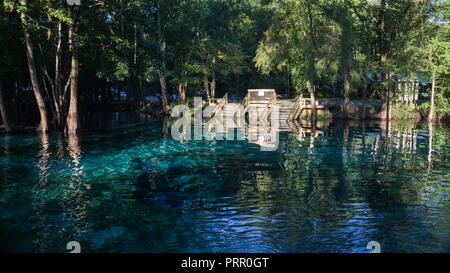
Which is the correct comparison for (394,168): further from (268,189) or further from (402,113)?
(402,113)

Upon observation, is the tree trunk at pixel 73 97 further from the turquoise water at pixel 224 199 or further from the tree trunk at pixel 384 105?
the tree trunk at pixel 384 105

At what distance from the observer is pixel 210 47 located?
48.0m

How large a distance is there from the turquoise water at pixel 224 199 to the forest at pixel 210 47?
820 centimetres

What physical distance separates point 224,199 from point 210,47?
38.6m

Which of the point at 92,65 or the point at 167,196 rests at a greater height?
the point at 92,65

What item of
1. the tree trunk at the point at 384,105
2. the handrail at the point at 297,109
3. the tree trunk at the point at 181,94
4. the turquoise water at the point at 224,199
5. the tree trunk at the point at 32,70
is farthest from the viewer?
the tree trunk at the point at 181,94

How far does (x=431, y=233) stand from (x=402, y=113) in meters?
36.1

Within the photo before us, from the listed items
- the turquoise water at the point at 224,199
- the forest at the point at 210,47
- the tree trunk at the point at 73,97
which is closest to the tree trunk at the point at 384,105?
the forest at the point at 210,47

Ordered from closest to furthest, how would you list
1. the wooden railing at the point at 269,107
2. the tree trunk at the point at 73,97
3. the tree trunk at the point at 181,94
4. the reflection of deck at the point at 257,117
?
the tree trunk at the point at 73,97
the reflection of deck at the point at 257,117
the wooden railing at the point at 269,107
the tree trunk at the point at 181,94

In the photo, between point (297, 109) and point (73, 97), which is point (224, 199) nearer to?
point (73, 97)

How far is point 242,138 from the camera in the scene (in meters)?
26.3

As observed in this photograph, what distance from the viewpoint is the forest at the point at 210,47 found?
25.5 m
